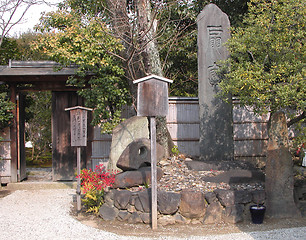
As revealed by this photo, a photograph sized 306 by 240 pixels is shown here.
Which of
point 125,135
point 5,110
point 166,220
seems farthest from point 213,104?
point 5,110

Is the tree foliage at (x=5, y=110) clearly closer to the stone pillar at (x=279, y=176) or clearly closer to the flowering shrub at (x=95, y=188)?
the flowering shrub at (x=95, y=188)

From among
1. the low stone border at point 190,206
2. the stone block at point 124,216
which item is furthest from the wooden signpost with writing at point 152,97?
the stone block at point 124,216

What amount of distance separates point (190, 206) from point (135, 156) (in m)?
1.63

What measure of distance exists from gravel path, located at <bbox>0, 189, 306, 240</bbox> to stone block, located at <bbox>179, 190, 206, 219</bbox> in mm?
702

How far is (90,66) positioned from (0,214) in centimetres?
412

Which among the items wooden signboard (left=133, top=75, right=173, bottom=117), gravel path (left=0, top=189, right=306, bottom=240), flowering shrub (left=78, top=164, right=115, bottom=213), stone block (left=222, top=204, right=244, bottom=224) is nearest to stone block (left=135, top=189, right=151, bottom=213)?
flowering shrub (left=78, top=164, right=115, bottom=213)

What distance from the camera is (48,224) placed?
647 cm

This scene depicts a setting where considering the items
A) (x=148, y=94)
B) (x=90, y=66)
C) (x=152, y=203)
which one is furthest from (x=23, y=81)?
(x=152, y=203)

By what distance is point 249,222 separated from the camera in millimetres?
6441

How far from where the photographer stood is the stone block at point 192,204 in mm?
6336

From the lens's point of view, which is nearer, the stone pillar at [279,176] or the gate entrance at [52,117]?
the stone pillar at [279,176]

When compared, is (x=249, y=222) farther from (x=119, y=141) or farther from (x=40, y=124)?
(x=40, y=124)

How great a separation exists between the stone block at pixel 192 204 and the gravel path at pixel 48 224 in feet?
2.30

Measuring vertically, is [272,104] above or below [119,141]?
above
